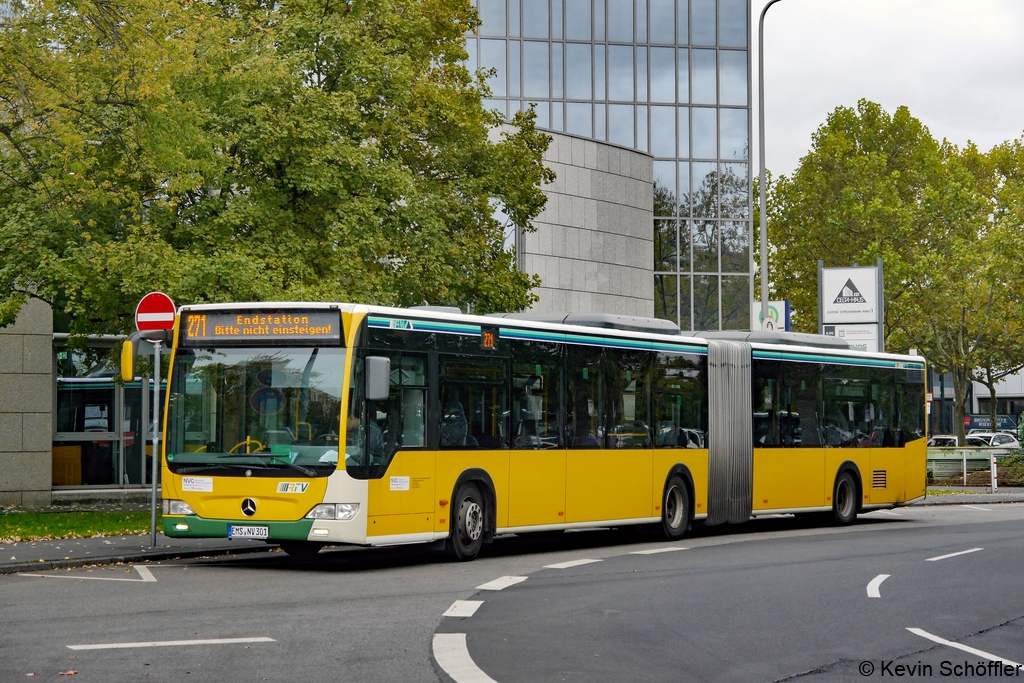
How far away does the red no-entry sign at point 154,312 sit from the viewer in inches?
666

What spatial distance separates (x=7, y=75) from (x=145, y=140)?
217 cm

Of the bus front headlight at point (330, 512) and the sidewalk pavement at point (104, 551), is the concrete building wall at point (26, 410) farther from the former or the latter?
the bus front headlight at point (330, 512)

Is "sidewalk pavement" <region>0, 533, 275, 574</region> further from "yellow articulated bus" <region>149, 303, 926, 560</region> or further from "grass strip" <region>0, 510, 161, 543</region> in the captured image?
"yellow articulated bus" <region>149, 303, 926, 560</region>

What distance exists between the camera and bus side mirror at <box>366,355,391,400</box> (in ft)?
48.1

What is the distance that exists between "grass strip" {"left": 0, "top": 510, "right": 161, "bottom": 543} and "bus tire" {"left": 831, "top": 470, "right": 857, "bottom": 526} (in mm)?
10899

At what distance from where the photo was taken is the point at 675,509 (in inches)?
811

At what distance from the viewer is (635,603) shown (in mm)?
12023

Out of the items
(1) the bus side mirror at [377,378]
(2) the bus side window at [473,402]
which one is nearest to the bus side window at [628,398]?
(2) the bus side window at [473,402]

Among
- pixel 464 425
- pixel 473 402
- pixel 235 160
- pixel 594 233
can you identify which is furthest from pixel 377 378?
pixel 594 233

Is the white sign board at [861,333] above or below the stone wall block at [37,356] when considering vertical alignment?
above

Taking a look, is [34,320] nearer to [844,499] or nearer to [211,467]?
[211,467]

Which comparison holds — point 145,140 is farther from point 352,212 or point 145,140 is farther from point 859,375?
point 859,375

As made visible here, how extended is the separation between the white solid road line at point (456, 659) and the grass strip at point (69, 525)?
10012mm

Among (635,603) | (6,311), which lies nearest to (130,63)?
(6,311)
